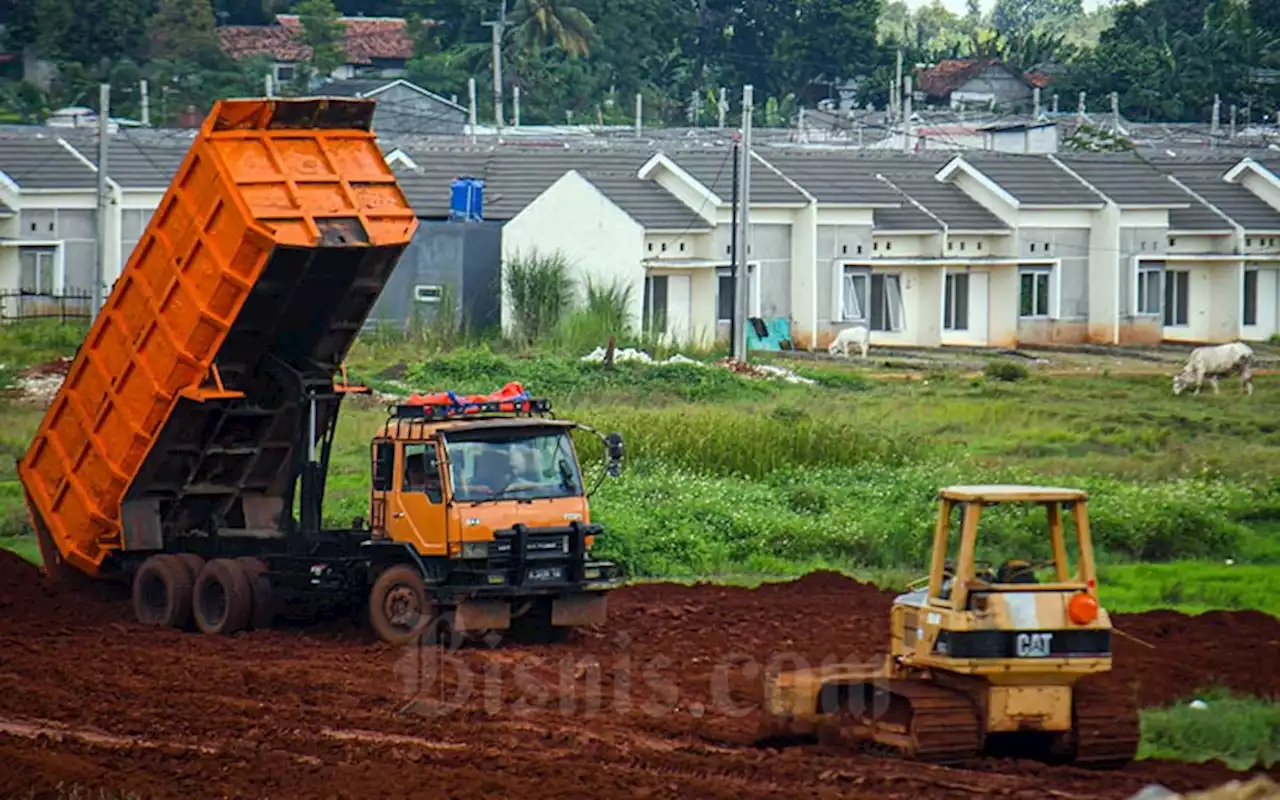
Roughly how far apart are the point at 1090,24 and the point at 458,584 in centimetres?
18234

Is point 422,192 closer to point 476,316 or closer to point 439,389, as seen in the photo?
point 476,316

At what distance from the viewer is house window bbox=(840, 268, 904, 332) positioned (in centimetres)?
5834

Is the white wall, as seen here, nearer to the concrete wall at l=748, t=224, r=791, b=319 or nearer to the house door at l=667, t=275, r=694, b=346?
the house door at l=667, t=275, r=694, b=346

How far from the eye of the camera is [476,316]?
54656 millimetres

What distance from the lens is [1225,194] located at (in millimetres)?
66375

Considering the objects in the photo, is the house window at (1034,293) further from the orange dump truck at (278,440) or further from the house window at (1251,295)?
the orange dump truck at (278,440)

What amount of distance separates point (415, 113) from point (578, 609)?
7083 cm

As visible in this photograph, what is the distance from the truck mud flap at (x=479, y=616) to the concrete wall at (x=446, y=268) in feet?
114

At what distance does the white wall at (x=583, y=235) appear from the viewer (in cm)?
5394

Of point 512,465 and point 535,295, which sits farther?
point 535,295

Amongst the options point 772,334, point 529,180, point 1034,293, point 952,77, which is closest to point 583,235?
point 772,334

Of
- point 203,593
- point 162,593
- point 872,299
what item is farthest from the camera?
point 872,299

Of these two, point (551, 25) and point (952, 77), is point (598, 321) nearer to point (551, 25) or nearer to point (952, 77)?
point (551, 25)

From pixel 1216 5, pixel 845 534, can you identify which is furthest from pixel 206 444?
pixel 1216 5
